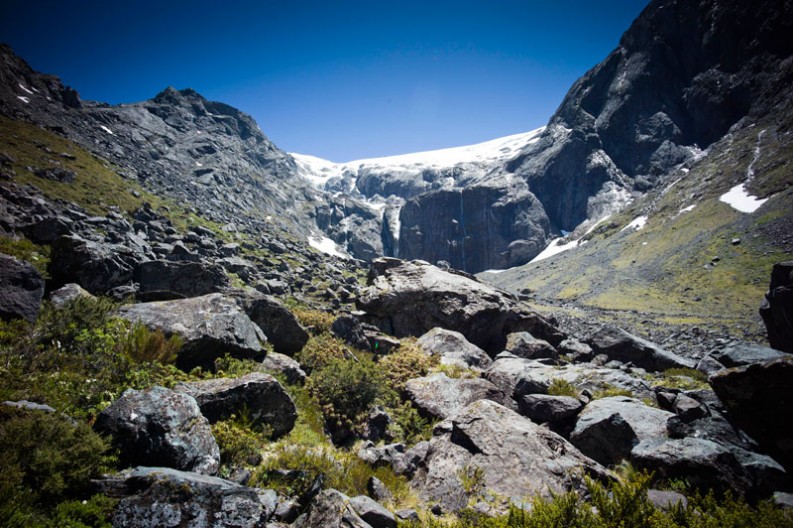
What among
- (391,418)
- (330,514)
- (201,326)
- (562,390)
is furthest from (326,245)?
(330,514)

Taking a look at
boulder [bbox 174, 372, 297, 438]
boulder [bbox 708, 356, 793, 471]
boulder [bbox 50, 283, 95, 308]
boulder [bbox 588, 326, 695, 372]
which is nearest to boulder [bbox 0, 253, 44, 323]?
boulder [bbox 50, 283, 95, 308]

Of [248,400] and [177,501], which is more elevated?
[177,501]

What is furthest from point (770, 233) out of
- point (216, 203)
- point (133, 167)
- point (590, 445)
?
point (133, 167)

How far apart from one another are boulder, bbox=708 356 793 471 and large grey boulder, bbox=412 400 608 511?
374cm

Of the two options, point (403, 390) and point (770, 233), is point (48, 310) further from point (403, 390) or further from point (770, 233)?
point (770, 233)

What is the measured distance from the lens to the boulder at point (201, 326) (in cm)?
938

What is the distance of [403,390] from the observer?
12.4m

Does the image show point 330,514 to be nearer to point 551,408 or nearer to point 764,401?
point 551,408

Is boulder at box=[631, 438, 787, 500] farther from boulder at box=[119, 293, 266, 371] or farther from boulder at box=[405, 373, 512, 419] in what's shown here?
boulder at box=[119, 293, 266, 371]

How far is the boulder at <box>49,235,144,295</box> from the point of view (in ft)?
36.4

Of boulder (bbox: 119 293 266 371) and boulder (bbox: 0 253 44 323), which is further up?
boulder (bbox: 0 253 44 323)

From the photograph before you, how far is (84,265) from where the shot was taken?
11461 mm

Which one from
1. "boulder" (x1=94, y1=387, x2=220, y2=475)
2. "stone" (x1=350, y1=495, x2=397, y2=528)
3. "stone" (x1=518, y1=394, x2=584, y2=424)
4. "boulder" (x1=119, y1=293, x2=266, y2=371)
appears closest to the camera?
"boulder" (x1=94, y1=387, x2=220, y2=475)

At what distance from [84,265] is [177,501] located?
435 inches
